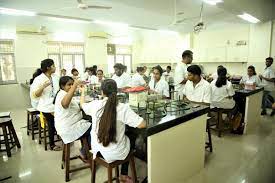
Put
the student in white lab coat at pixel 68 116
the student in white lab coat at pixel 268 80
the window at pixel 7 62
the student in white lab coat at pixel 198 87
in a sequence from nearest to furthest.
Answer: the student in white lab coat at pixel 68 116, the student in white lab coat at pixel 198 87, the student in white lab coat at pixel 268 80, the window at pixel 7 62

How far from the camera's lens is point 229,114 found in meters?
3.75

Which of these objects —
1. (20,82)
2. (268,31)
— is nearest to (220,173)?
(268,31)

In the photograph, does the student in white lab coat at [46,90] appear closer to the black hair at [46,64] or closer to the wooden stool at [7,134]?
the black hair at [46,64]

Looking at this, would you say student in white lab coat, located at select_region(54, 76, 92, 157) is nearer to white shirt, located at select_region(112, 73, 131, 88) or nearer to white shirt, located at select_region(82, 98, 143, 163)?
white shirt, located at select_region(82, 98, 143, 163)

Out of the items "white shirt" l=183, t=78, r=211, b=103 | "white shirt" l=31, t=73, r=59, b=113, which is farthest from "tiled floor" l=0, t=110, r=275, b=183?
"white shirt" l=183, t=78, r=211, b=103

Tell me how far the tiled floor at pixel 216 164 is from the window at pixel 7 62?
3886mm

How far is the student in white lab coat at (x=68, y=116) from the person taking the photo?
2.21m

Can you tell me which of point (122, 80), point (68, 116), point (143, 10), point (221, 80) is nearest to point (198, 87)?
point (221, 80)

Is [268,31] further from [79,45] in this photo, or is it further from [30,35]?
[30,35]

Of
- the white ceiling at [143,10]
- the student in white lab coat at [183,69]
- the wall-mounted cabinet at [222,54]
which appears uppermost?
the white ceiling at [143,10]

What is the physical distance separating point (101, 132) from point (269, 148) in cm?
287

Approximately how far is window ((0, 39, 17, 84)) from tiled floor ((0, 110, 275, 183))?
389 cm

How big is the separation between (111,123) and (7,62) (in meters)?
6.47

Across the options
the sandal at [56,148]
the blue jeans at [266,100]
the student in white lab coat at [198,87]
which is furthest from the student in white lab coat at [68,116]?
the blue jeans at [266,100]
